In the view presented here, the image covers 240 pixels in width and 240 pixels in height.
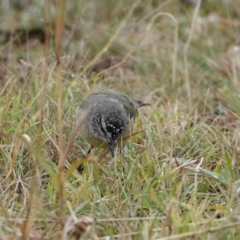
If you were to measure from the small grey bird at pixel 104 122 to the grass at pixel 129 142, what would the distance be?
0.34 feet

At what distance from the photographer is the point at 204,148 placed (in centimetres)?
467

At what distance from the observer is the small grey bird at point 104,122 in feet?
15.3

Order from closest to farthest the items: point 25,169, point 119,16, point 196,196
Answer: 1. point 196,196
2. point 25,169
3. point 119,16

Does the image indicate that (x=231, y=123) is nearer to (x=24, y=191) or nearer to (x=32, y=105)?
(x=32, y=105)

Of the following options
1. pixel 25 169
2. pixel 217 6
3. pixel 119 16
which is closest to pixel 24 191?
pixel 25 169

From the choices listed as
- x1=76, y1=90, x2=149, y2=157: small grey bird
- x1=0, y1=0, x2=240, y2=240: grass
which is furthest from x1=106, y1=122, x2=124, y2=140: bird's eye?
x1=0, y1=0, x2=240, y2=240: grass

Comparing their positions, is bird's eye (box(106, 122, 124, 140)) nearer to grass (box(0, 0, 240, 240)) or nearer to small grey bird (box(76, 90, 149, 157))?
small grey bird (box(76, 90, 149, 157))

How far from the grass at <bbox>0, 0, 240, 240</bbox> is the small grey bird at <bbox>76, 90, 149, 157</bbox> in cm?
10

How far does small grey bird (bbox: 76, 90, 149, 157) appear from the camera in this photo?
4.68 m

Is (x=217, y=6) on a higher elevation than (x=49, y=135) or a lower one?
lower

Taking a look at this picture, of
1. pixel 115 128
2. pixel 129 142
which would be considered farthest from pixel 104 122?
pixel 129 142

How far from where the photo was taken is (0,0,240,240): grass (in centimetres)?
343

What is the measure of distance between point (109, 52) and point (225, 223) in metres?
4.02

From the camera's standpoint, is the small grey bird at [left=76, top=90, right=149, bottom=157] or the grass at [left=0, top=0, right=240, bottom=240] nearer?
the grass at [left=0, top=0, right=240, bottom=240]
